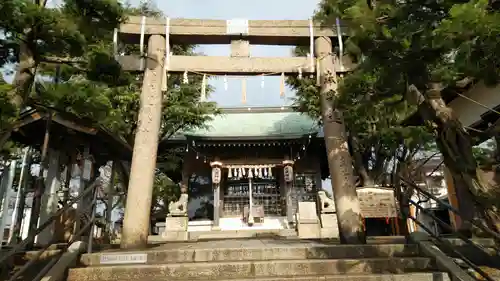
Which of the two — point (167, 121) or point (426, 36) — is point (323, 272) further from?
point (167, 121)

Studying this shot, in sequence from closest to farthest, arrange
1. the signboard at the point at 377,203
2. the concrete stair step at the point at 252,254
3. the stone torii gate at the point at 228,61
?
the concrete stair step at the point at 252,254 → the stone torii gate at the point at 228,61 → the signboard at the point at 377,203

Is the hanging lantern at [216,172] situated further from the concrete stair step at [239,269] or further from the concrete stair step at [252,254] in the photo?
the concrete stair step at [239,269]

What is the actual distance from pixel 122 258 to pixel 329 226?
9262 millimetres

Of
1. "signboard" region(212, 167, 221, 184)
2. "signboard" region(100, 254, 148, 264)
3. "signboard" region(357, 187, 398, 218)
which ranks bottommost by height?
"signboard" region(100, 254, 148, 264)

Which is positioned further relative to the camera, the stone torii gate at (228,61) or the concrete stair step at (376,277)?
the stone torii gate at (228,61)

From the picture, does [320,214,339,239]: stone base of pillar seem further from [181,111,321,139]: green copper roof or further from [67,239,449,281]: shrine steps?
[67,239,449,281]: shrine steps

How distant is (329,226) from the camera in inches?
491

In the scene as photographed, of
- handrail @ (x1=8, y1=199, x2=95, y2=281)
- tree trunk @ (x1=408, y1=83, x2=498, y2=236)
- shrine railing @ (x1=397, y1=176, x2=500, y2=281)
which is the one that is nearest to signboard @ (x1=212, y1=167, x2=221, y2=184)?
handrail @ (x1=8, y1=199, x2=95, y2=281)

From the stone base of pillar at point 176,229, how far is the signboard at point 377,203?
6.75 meters

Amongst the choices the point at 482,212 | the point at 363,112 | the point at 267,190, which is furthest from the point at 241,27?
the point at 267,190

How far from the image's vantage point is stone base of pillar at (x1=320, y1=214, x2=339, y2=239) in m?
12.1

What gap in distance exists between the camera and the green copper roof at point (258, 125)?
1604 cm

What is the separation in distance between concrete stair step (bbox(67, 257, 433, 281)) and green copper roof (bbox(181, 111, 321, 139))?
1091cm

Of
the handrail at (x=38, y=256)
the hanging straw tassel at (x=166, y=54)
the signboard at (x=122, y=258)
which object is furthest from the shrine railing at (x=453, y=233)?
the hanging straw tassel at (x=166, y=54)
